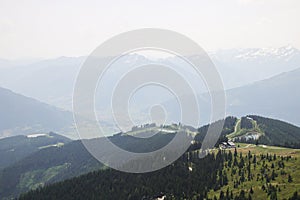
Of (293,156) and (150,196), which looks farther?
(293,156)

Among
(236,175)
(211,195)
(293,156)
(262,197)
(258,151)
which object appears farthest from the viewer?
(258,151)

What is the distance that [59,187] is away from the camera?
19550 cm

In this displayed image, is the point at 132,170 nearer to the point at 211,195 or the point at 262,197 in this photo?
the point at 211,195

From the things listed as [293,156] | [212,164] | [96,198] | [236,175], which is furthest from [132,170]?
[293,156]

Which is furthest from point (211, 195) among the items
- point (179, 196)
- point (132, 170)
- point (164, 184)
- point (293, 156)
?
point (132, 170)

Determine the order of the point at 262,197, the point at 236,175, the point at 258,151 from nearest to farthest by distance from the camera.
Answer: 1. the point at 262,197
2. the point at 236,175
3. the point at 258,151

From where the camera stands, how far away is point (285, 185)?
132m

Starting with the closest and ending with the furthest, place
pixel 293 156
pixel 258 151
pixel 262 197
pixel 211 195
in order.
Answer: pixel 262 197 < pixel 211 195 < pixel 293 156 < pixel 258 151

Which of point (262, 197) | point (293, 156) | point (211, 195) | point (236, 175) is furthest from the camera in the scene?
point (293, 156)

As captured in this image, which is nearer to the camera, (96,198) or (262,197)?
(262,197)

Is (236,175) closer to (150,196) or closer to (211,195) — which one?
(211,195)

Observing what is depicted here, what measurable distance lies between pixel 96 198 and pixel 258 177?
242ft

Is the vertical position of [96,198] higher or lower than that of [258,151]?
lower

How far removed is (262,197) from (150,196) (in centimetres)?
4846
